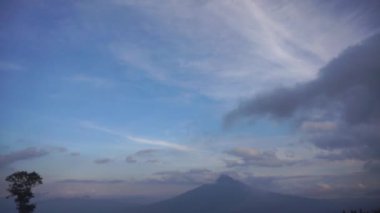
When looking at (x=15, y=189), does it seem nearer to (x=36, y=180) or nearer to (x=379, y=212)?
(x=36, y=180)

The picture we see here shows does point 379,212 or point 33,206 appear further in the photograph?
point 379,212

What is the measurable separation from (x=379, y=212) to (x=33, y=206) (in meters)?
108

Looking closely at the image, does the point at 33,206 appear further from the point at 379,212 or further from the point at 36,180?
the point at 379,212

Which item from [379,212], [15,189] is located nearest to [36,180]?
[15,189]

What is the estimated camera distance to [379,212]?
120875 mm

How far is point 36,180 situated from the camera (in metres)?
90.4

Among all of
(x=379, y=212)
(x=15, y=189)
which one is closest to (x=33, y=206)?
(x=15, y=189)

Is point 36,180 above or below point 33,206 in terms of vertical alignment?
above

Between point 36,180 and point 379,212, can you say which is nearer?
point 36,180

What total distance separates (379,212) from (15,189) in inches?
4437

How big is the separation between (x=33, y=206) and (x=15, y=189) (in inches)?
240

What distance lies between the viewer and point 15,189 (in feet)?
289

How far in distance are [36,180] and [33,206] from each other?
20.9ft
